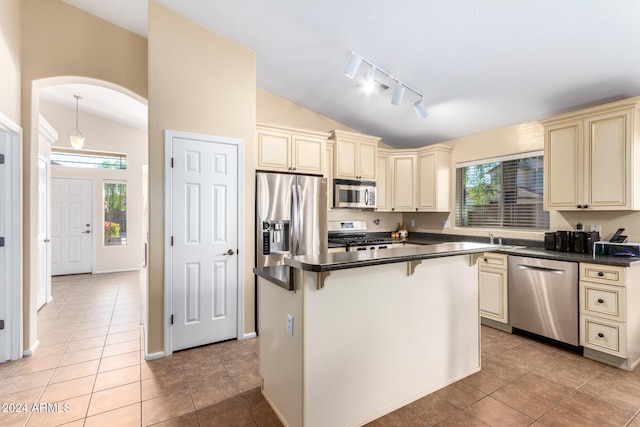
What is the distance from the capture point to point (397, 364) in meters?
2.09

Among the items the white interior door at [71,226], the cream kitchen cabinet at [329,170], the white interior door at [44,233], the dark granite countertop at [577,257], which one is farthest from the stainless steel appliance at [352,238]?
the white interior door at [71,226]

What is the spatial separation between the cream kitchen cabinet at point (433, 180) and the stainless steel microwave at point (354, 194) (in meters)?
0.81

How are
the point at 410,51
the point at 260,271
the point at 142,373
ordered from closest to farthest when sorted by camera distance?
1. the point at 260,271
2. the point at 142,373
3. the point at 410,51

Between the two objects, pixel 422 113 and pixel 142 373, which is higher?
pixel 422 113

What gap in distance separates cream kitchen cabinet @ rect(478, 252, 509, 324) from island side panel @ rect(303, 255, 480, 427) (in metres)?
1.14

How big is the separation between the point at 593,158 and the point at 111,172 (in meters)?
8.17

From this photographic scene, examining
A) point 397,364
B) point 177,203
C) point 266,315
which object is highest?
point 177,203

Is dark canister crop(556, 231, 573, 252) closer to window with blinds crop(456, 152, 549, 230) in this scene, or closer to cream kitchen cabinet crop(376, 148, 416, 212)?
window with blinds crop(456, 152, 549, 230)

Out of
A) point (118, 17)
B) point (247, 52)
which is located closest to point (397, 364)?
point (247, 52)

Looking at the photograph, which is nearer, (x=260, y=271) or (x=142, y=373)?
(x=260, y=271)

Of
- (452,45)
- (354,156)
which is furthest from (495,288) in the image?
(452,45)

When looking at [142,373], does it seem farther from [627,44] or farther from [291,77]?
[627,44]

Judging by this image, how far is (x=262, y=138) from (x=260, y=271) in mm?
2136

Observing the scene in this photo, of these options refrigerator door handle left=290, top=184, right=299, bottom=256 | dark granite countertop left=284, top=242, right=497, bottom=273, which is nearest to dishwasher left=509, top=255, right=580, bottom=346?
dark granite countertop left=284, top=242, right=497, bottom=273
